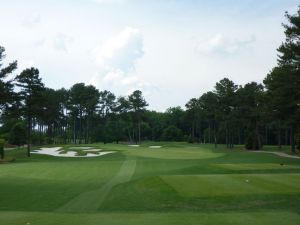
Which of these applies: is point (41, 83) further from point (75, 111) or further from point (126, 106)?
point (126, 106)

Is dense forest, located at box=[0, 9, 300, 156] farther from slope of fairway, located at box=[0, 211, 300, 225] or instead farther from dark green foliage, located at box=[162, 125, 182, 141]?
slope of fairway, located at box=[0, 211, 300, 225]

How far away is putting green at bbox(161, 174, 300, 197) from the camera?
739 inches

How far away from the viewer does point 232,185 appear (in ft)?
68.0

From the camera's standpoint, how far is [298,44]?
37.4m

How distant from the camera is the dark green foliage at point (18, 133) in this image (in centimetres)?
8588

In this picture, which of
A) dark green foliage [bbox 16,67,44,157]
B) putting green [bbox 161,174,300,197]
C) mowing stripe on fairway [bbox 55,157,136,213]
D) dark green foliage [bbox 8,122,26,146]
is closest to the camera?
mowing stripe on fairway [bbox 55,157,136,213]

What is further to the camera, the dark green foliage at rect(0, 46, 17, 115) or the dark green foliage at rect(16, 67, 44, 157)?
the dark green foliage at rect(16, 67, 44, 157)

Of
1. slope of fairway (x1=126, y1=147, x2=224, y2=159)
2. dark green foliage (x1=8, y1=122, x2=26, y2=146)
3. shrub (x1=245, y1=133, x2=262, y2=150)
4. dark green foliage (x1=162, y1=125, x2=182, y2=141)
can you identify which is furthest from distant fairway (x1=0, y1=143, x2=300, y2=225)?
dark green foliage (x1=162, y1=125, x2=182, y2=141)

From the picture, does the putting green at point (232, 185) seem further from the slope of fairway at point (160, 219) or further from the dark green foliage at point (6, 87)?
the dark green foliage at point (6, 87)

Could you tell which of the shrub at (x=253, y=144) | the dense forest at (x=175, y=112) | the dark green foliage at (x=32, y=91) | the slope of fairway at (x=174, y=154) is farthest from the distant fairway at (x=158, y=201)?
the shrub at (x=253, y=144)

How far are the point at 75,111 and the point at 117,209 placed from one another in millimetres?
109453

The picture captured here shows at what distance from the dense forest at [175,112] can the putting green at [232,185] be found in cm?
1466

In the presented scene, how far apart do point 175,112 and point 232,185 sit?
4917 inches

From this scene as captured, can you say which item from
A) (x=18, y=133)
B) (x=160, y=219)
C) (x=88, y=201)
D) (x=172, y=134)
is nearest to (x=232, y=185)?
(x=88, y=201)
